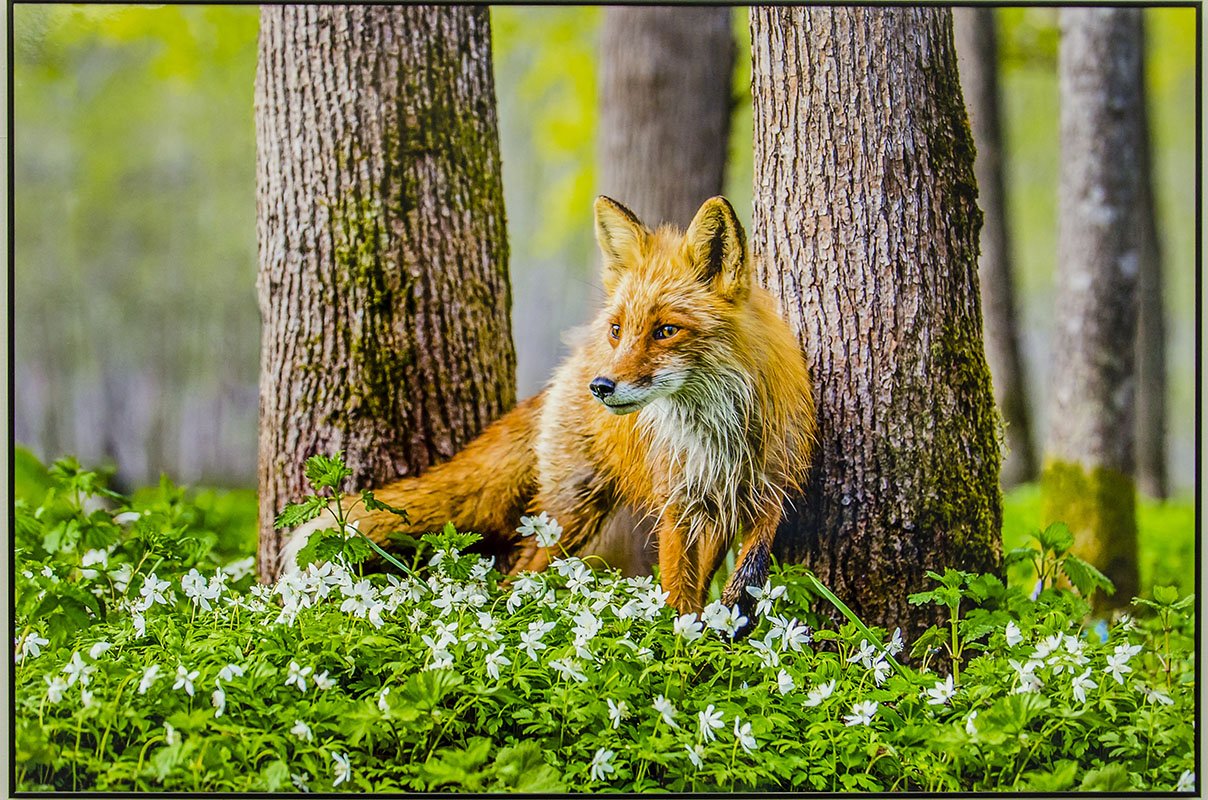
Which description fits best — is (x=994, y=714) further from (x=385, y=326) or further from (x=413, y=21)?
(x=413, y=21)

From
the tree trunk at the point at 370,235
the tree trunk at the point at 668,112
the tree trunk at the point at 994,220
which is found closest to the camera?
the tree trunk at the point at 370,235

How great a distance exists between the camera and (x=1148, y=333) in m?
3.88

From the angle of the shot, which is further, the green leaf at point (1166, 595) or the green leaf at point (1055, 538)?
the green leaf at point (1055, 538)

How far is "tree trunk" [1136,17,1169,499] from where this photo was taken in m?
3.77

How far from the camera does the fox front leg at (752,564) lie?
2.93 metres

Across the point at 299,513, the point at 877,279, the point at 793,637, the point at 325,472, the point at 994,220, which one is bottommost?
the point at 793,637

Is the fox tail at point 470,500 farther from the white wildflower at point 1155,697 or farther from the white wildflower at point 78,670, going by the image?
the white wildflower at point 1155,697

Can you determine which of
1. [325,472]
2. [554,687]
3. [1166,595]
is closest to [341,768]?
[554,687]

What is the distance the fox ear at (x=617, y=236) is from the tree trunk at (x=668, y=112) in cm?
149

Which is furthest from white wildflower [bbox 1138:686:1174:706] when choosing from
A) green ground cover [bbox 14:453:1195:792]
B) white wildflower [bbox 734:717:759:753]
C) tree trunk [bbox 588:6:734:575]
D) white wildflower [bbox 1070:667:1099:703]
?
tree trunk [bbox 588:6:734:575]

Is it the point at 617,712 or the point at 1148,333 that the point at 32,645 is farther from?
the point at 1148,333

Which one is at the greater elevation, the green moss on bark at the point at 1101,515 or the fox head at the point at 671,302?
the fox head at the point at 671,302

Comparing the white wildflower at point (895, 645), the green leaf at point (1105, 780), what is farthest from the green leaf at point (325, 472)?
the green leaf at point (1105, 780)

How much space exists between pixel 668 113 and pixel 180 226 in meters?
2.43
